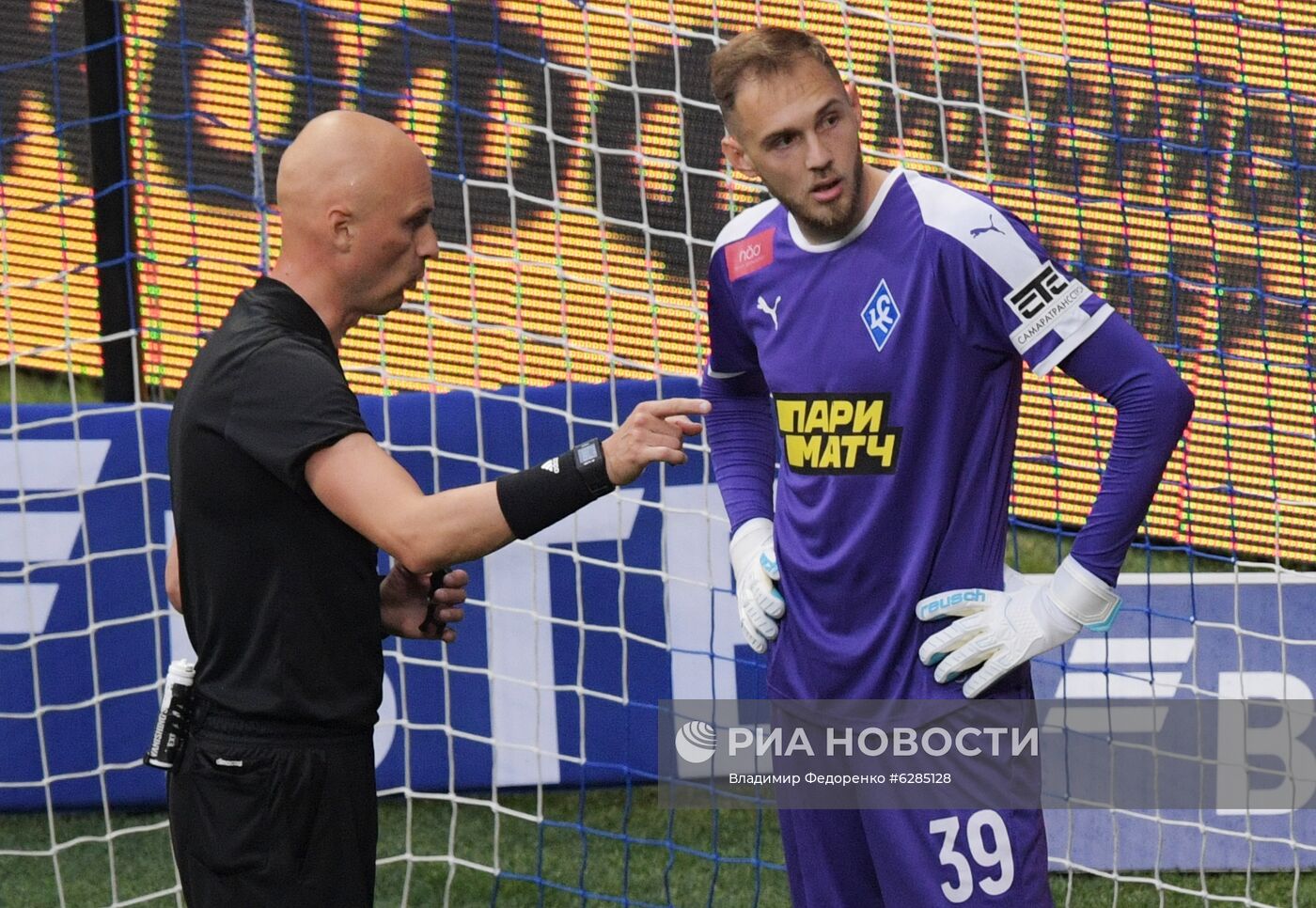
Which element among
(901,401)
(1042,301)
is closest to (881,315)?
(901,401)

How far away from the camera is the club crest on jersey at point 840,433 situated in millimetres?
2592

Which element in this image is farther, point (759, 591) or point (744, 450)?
point (744, 450)

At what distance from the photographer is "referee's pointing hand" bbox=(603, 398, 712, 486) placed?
2.33 meters

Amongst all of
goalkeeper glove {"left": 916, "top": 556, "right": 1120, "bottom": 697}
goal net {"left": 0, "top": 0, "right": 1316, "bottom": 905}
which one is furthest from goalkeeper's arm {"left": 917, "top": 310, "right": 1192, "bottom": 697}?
goal net {"left": 0, "top": 0, "right": 1316, "bottom": 905}

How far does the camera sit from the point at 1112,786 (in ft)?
14.1

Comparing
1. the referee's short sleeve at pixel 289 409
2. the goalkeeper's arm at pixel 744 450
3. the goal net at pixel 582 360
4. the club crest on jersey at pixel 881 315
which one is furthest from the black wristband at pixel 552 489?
the goal net at pixel 582 360

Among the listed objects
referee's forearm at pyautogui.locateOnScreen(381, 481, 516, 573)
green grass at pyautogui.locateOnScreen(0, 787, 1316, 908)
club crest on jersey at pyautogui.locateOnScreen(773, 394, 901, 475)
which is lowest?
green grass at pyautogui.locateOnScreen(0, 787, 1316, 908)

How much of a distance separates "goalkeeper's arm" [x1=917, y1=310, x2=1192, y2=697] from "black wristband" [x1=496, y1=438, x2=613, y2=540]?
569 mm

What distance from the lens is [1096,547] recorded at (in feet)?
8.27

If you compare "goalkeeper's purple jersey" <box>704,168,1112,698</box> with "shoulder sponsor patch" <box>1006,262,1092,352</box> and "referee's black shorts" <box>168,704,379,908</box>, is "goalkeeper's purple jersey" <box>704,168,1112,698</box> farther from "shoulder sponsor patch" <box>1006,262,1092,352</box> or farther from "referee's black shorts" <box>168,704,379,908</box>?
"referee's black shorts" <box>168,704,379,908</box>

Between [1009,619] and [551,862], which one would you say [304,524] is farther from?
[551,862]

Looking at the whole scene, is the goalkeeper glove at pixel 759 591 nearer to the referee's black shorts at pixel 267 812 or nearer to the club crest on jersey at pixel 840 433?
the club crest on jersey at pixel 840 433

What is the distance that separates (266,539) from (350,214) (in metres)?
0.47

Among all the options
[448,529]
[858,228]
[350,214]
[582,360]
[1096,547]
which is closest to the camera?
[448,529]
